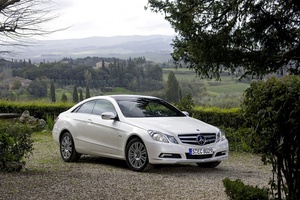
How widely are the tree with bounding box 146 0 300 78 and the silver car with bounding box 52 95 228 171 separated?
10.1 ft

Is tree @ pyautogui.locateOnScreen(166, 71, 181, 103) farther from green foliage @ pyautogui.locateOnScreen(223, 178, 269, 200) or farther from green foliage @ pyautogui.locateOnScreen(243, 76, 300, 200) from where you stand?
green foliage @ pyautogui.locateOnScreen(243, 76, 300, 200)

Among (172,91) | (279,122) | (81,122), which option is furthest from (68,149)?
(172,91)

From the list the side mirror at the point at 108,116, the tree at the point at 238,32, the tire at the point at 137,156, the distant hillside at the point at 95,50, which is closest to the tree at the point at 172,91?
the distant hillside at the point at 95,50

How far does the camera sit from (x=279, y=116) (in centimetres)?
427

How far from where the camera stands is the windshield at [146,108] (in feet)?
33.4

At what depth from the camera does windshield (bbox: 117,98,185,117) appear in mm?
10194

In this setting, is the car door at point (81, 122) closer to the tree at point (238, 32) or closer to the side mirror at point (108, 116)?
the side mirror at point (108, 116)

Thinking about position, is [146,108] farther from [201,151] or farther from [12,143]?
[12,143]

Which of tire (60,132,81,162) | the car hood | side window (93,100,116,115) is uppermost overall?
side window (93,100,116,115)

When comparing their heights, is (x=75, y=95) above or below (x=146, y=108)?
below

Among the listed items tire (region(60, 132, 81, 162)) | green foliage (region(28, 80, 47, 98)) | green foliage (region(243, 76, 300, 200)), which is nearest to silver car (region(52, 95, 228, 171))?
tire (region(60, 132, 81, 162))

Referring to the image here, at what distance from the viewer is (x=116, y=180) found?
805cm

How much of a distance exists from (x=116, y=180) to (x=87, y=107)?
11.0 feet

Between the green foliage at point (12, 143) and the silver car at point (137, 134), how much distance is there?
166 cm
